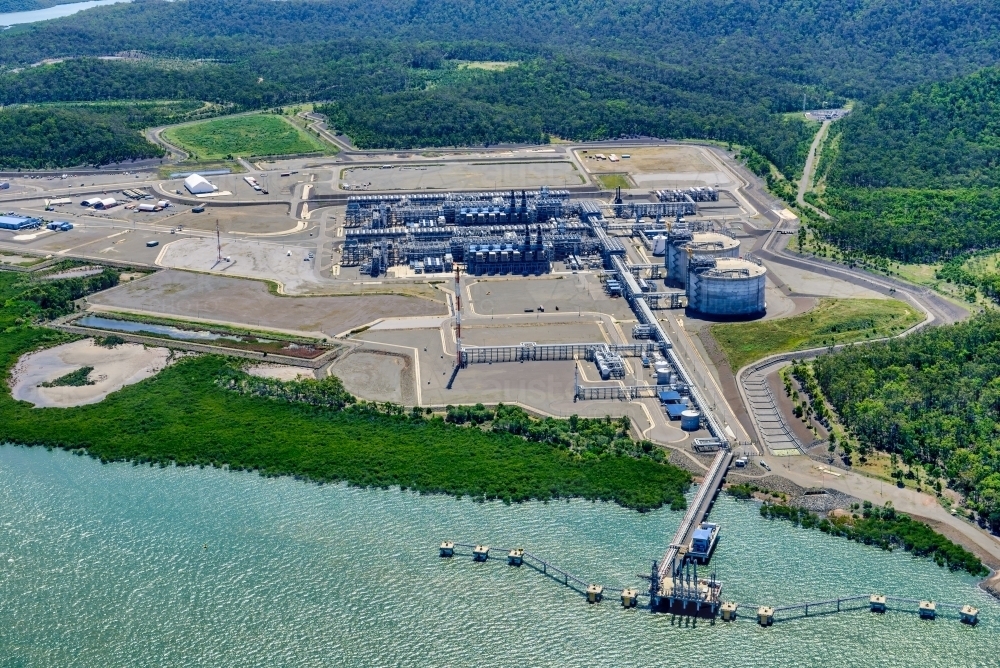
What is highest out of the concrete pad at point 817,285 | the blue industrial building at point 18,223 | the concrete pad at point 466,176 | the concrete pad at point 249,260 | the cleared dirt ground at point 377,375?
the concrete pad at point 466,176

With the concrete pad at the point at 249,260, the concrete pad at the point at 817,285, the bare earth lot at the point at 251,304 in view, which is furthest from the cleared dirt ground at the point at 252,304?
the concrete pad at the point at 817,285

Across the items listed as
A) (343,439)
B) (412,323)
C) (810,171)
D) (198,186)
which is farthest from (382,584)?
(810,171)

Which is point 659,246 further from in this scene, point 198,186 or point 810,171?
point 198,186

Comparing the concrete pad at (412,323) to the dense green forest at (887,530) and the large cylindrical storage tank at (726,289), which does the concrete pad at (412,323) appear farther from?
the dense green forest at (887,530)

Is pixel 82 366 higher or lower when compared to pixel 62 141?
lower

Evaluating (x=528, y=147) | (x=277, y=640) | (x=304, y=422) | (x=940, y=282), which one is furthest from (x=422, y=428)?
(x=528, y=147)

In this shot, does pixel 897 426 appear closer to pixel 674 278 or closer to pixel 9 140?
pixel 674 278
